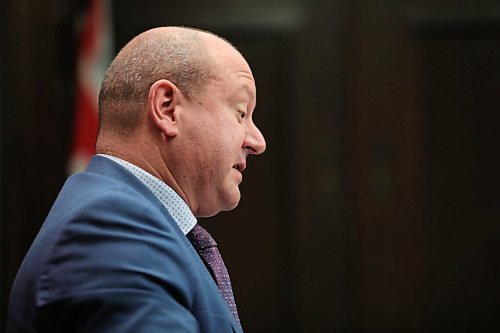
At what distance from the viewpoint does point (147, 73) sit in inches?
54.2

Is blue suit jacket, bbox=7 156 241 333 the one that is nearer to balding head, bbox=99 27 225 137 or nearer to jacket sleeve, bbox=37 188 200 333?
jacket sleeve, bbox=37 188 200 333

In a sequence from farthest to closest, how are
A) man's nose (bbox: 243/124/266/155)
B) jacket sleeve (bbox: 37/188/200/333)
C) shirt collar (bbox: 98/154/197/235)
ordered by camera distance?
man's nose (bbox: 243/124/266/155)
shirt collar (bbox: 98/154/197/235)
jacket sleeve (bbox: 37/188/200/333)

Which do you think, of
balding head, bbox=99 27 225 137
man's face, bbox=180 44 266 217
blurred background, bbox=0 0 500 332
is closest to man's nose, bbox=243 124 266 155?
man's face, bbox=180 44 266 217

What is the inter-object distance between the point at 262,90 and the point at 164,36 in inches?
99.7

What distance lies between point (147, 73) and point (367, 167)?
8.51ft

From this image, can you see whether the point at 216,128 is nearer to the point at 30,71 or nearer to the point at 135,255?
the point at 135,255

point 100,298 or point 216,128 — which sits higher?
point 216,128

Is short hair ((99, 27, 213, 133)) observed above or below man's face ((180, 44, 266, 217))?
above

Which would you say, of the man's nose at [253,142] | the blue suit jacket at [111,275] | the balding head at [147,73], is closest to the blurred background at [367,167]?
the man's nose at [253,142]

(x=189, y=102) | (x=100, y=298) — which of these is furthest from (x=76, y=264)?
(x=189, y=102)

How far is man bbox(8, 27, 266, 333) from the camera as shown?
1127 millimetres

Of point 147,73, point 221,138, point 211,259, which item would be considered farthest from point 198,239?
point 147,73

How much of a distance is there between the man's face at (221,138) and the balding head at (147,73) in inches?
1.3

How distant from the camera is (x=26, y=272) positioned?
120cm
